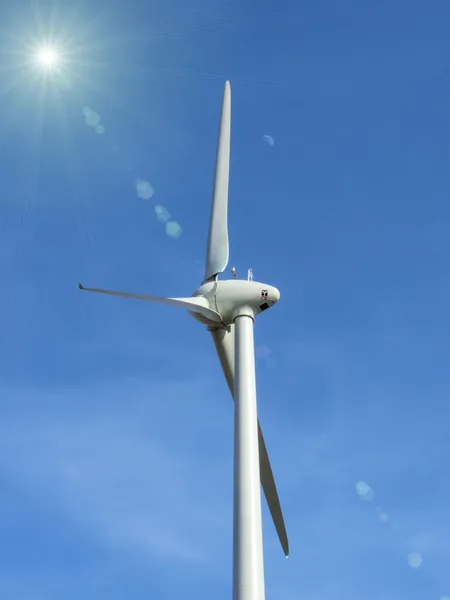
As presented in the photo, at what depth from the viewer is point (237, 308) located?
24.8m

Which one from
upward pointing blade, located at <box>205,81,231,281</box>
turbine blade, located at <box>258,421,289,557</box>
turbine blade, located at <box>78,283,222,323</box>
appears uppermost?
upward pointing blade, located at <box>205,81,231,281</box>

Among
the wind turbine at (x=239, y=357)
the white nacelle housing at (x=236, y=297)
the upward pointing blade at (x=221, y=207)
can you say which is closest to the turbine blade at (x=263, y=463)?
the wind turbine at (x=239, y=357)

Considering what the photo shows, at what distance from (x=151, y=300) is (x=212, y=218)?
18.2 ft

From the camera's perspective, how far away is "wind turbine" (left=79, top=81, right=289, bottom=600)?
18.2m

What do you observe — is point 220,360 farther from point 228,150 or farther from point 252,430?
point 228,150

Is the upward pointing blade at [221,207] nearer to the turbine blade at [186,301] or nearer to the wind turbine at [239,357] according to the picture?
the wind turbine at [239,357]

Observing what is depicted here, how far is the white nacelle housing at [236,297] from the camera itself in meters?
24.8

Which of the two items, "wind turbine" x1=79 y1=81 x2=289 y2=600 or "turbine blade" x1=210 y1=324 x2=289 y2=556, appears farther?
"turbine blade" x1=210 y1=324 x2=289 y2=556

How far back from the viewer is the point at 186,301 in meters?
24.5

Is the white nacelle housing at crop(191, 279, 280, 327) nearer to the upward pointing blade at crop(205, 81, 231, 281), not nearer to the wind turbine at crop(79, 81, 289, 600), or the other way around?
the wind turbine at crop(79, 81, 289, 600)

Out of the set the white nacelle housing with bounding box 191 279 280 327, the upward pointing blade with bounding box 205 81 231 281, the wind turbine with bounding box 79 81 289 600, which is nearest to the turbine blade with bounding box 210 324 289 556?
the wind turbine with bounding box 79 81 289 600

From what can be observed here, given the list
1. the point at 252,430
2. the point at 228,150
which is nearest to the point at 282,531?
the point at 252,430

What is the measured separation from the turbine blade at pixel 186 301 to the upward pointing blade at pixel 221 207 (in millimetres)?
2031

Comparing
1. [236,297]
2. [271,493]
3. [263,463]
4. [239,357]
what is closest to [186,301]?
[236,297]
